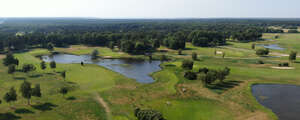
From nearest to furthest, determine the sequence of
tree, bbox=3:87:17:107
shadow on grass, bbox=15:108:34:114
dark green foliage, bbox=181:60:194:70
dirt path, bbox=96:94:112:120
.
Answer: shadow on grass, bbox=15:108:34:114, dirt path, bbox=96:94:112:120, tree, bbox=3:87:17:107, dark green foliage, bbox=181:60:194:70

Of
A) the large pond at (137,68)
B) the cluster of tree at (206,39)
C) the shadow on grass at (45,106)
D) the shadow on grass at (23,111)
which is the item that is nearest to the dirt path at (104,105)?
A: the shadow on grass at (45,106)

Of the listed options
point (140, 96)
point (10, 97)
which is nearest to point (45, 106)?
point (10, 97)

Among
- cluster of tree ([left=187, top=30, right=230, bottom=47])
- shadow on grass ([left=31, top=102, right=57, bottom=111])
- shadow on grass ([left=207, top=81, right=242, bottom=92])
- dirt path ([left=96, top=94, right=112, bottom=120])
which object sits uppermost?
cluster of tree ([left=187, top=30, right=230, bottom=47])

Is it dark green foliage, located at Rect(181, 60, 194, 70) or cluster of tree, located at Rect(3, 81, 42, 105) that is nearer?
cluster of tree, located at Rect(3, 81, 42, 105)

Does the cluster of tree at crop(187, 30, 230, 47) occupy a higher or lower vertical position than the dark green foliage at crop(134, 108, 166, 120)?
higher

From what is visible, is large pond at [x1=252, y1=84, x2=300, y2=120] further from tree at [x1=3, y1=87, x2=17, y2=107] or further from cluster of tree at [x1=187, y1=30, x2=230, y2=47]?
cluster of tree at [x1=187, y1=30, x2=230, y2=47]

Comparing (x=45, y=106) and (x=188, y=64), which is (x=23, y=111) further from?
(x=188, y=64)

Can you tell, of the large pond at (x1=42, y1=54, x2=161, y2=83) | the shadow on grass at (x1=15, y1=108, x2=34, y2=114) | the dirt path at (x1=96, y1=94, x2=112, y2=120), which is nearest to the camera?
the shadow on grass at (x1=15, y1=108, x2=34, y2=114)

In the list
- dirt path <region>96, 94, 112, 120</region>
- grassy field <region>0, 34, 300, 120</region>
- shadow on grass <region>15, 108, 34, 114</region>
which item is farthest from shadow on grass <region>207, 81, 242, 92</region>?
shadow on grass <region>15, 108, 34, 114</region>

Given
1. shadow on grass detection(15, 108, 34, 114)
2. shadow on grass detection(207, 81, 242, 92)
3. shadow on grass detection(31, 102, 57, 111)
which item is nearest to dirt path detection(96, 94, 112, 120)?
shadow on grass detection(31, 102, 57, 111)

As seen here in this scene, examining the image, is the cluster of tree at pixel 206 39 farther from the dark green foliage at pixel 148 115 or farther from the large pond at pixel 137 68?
the dark green foliage at pixel 148 115
